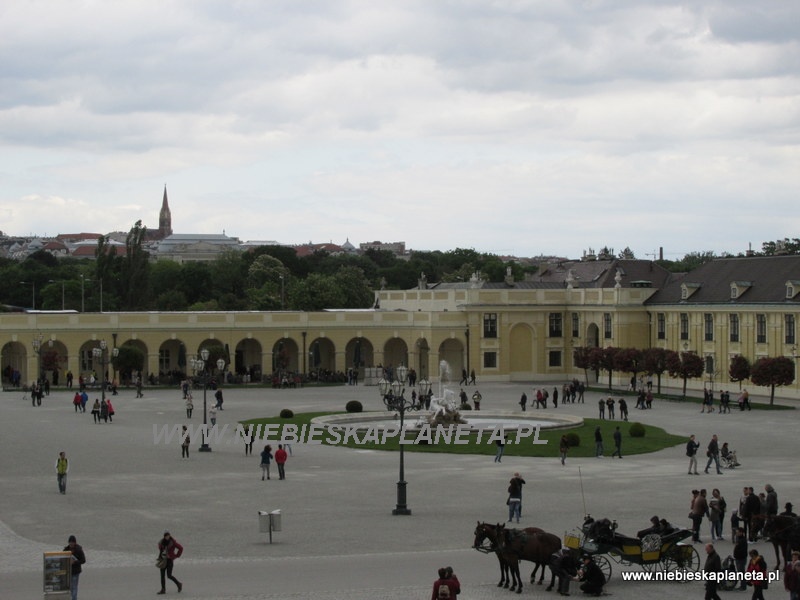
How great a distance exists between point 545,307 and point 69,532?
2222 inches

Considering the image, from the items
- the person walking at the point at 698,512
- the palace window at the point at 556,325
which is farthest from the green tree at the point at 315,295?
the person walking at the point at 698,512

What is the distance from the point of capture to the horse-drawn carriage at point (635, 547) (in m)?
22.5

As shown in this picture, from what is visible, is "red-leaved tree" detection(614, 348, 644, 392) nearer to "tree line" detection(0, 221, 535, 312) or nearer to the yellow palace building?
the yellow palace building

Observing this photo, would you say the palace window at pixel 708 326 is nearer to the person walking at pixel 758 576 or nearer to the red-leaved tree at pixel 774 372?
the red-leaved tree at pixel 774 372

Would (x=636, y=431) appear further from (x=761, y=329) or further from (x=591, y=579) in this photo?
(x=591, y=579)

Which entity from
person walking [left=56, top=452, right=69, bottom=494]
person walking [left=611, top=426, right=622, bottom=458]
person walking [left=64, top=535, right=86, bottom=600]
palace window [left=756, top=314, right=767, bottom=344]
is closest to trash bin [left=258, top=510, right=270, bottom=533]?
person walking [left=64, top=535, right=86, bottom=600]

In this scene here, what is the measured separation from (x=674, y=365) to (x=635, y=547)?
146ft

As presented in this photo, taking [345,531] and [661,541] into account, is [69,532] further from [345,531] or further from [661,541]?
[661,541]

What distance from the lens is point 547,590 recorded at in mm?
22016

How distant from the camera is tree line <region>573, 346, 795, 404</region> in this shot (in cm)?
6012

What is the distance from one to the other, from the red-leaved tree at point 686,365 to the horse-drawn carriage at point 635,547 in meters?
43.5

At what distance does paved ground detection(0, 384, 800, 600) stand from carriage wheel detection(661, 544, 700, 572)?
695 millimetres

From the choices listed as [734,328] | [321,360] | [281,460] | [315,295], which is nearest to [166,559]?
[281,460]
